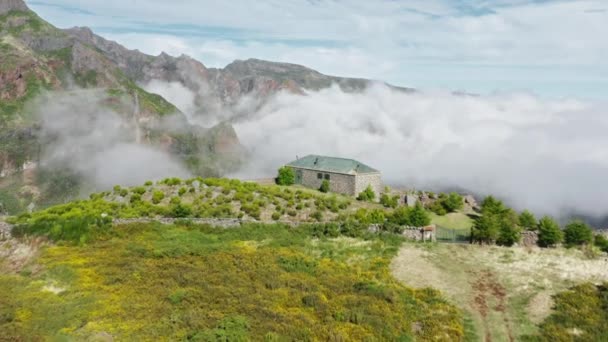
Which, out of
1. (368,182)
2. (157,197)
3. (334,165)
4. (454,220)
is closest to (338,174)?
(334,165)

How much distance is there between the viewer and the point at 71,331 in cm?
2300

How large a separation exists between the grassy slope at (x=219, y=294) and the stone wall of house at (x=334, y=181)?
93.9 feet

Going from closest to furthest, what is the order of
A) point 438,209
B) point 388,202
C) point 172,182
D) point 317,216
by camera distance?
1. point 317,216
2. point 172,182
3. point 388,202
4. point 438,209

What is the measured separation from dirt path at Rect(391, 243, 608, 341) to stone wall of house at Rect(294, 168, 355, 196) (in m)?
29.3

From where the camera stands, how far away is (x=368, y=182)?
6994 centimetres

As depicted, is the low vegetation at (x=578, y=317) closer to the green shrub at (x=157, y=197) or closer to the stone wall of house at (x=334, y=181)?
the stone wall of house at (x=334, y=181)

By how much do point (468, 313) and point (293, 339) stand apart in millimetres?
10883

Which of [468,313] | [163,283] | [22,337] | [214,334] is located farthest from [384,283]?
[22,337]

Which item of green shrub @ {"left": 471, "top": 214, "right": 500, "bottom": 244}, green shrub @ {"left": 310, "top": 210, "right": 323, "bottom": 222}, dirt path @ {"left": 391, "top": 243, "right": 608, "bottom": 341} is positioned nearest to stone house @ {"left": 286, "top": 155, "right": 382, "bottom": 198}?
green shrub @ {"left": 310, "top": 210, "right": 323, "bottom": 222}

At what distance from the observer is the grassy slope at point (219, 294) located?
23.2 metres

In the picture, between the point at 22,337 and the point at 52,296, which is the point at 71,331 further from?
the point at 52,296

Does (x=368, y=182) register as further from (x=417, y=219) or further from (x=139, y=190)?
(x=139, y=190)

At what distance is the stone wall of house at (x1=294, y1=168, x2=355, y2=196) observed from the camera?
223 ft

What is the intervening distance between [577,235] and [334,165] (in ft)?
123
